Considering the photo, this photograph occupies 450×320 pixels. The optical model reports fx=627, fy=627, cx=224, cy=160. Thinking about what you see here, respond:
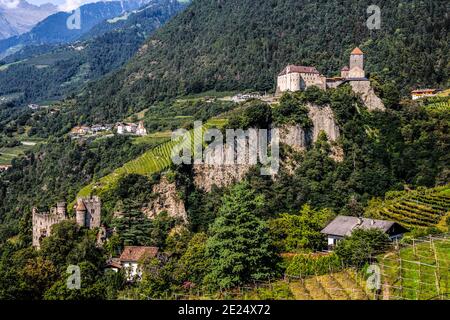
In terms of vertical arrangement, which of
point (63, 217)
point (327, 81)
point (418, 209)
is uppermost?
point (327, 81)

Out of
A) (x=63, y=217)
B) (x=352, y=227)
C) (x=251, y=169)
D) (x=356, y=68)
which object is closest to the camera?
(x=352, y=227)

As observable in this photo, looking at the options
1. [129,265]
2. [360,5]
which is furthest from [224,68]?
[129,265]

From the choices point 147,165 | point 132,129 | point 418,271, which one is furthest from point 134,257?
point 132,129

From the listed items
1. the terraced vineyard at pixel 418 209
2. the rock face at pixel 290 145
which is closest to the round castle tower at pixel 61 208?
the rock face at pixel 290 145

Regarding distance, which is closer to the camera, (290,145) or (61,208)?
(61,208)

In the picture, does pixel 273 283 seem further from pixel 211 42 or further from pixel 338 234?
pixel 211 42

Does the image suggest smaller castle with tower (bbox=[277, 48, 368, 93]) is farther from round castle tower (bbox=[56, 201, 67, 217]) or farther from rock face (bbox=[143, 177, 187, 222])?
round castle tower (bbox=[56, 201, 67, 217])

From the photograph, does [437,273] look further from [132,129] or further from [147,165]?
[132,129]
